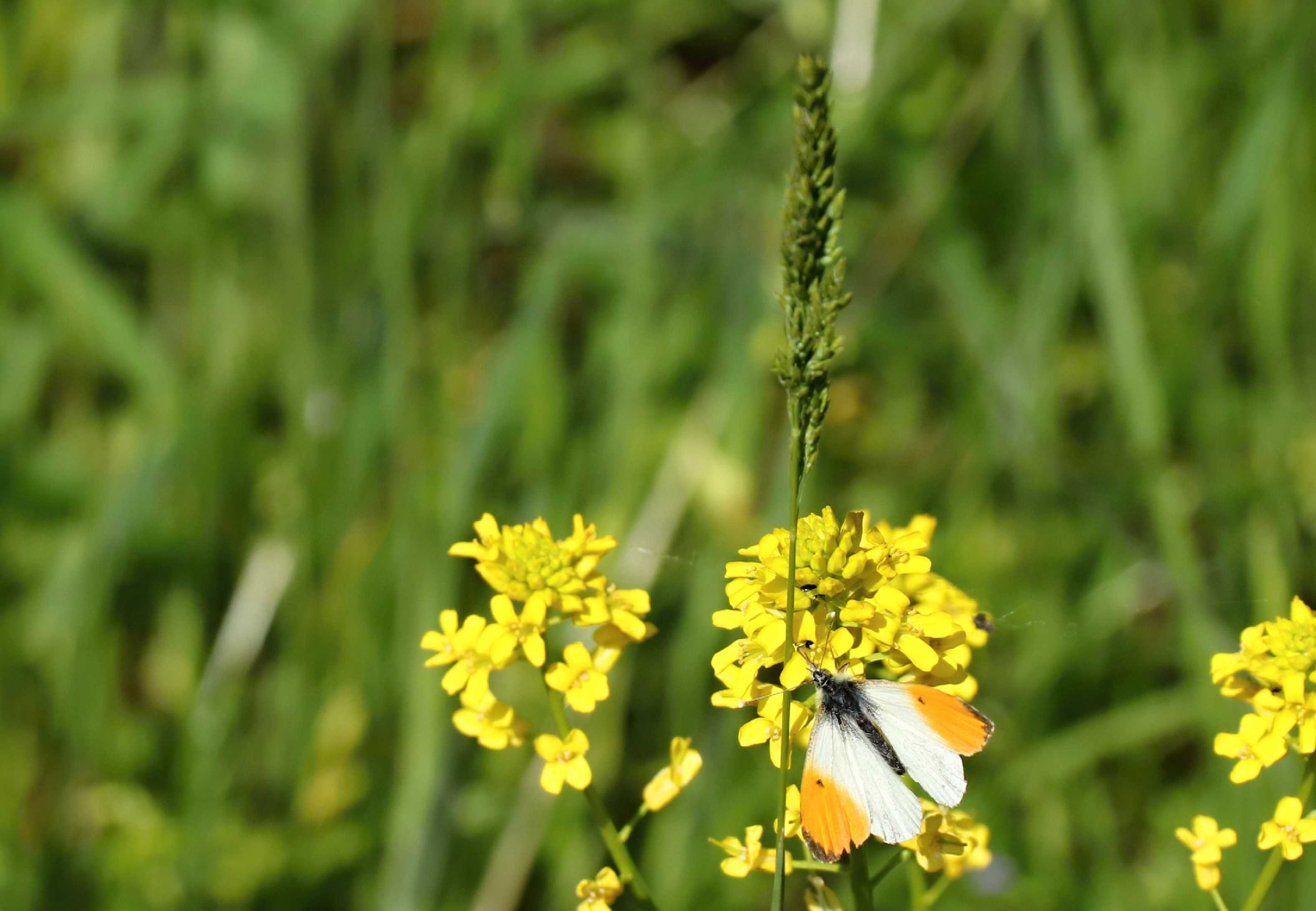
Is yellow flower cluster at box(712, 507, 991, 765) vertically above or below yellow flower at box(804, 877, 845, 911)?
above

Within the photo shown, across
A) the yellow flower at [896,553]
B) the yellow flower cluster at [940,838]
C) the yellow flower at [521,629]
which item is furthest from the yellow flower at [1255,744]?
the yellow flower at [521,629]

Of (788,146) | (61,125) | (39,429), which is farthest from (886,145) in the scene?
(39,429)

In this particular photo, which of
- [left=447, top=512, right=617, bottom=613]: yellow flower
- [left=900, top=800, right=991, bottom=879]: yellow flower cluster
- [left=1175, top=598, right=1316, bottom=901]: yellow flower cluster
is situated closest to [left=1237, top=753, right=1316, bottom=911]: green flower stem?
[left=1175, top=598, right=1316, bottom=901]: yellow flower cluster

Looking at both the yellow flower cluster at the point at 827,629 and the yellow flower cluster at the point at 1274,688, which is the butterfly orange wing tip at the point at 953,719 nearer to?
the yellow flower cluster at the point at 827,629

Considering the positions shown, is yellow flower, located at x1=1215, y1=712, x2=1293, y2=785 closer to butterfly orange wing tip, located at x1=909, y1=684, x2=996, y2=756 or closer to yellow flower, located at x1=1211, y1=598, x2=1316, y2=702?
yellow flower, located at x1=1211, y1=598, x2=1316, y2=702

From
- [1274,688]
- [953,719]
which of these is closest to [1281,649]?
[1274,688]

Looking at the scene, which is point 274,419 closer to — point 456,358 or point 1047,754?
point 456,358

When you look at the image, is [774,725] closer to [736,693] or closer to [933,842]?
[736,693]
